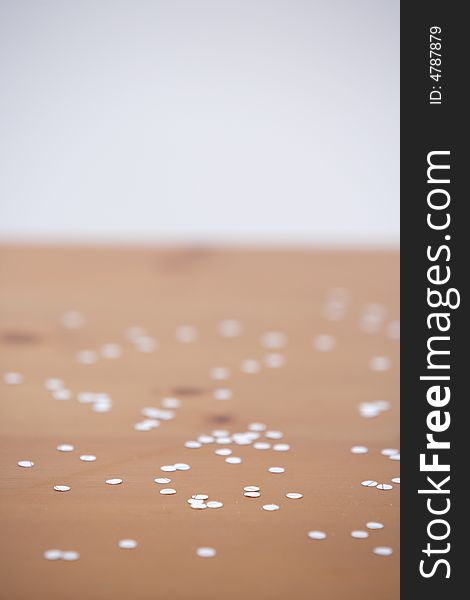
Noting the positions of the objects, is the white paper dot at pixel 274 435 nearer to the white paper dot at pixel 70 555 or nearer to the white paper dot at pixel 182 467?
the white paper dot at pixel 182 467

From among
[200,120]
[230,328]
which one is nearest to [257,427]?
[230,328]

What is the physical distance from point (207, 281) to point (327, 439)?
1.74 ft

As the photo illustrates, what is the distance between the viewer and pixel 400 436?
1.94ft

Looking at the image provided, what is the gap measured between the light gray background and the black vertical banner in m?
0.54

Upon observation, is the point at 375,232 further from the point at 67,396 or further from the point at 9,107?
the point at 67,396

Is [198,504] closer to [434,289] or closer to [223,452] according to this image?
[223,452]

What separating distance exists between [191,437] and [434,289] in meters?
0.22

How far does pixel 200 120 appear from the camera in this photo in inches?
48.2

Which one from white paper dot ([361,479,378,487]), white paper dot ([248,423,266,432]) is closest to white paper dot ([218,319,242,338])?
white paper dot ([248,423,266,432])

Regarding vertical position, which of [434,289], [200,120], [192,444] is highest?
[200,120]

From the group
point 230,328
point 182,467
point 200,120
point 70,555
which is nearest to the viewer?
point 70,555

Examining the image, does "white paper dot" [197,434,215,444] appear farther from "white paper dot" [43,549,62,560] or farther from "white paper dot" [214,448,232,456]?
"white paper dot" [43,549,62,560]

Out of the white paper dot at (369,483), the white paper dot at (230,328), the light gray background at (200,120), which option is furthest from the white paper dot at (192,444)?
the light gray background at (200,120)

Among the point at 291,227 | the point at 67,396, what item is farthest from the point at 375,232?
the point at 67,396
